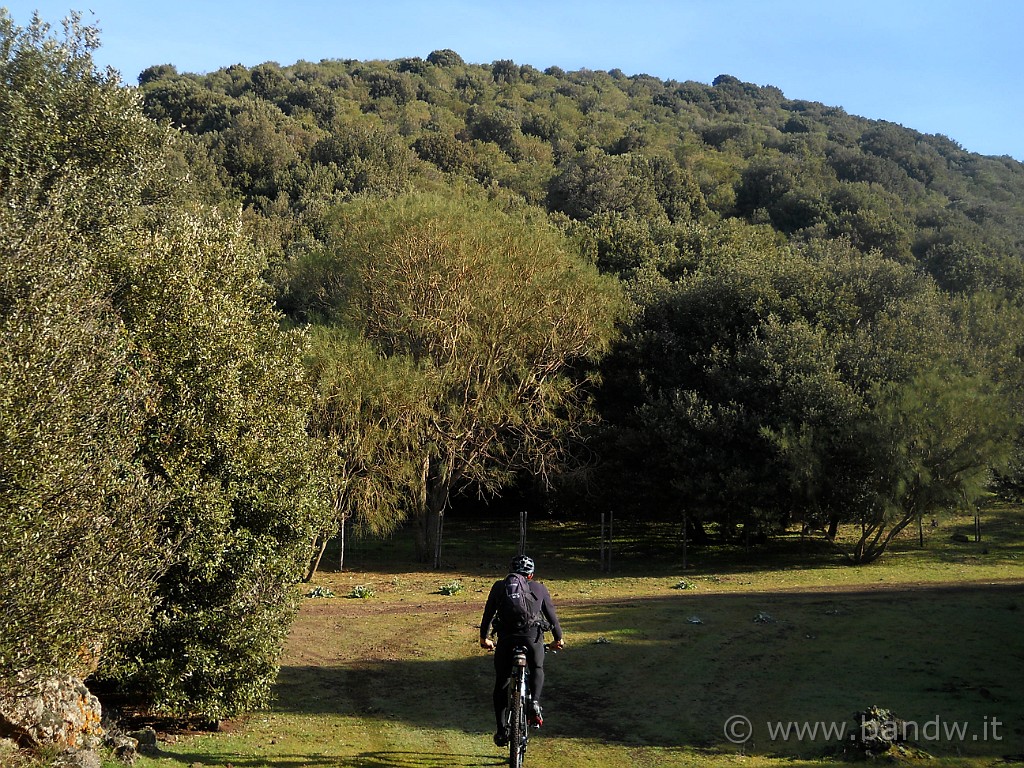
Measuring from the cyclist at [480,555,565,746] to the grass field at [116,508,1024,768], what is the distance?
1.06 meters

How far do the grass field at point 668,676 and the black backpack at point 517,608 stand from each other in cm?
177

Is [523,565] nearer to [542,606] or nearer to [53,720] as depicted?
[542,606]

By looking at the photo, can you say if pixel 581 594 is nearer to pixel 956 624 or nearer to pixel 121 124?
pixel 956 624

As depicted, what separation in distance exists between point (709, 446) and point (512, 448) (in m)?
7.35

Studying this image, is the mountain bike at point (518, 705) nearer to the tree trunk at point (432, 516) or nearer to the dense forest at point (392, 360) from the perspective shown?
the dense forest at point (392, 360)

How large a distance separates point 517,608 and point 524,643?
0.35 meters

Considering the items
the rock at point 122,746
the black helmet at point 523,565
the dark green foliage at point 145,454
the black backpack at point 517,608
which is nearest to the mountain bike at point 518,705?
the black backpack at point 517,608

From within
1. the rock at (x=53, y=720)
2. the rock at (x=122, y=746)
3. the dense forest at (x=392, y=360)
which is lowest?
the rock at (x=122, y=746)

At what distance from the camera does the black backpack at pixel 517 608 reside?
838 centimetres

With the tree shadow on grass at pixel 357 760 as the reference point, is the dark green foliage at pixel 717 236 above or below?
above

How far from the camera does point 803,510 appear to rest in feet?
92.5

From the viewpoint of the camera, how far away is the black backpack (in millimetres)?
8383

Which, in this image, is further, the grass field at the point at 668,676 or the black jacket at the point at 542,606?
the grass field at the point at 668,676

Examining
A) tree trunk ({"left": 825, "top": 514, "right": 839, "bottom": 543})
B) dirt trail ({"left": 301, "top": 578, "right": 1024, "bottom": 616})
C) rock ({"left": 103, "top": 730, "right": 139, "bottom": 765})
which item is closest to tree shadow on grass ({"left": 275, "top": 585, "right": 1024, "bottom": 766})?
dirt trail ({"left": 301, "top": 578, "right": 1024, "bottom": 616})
